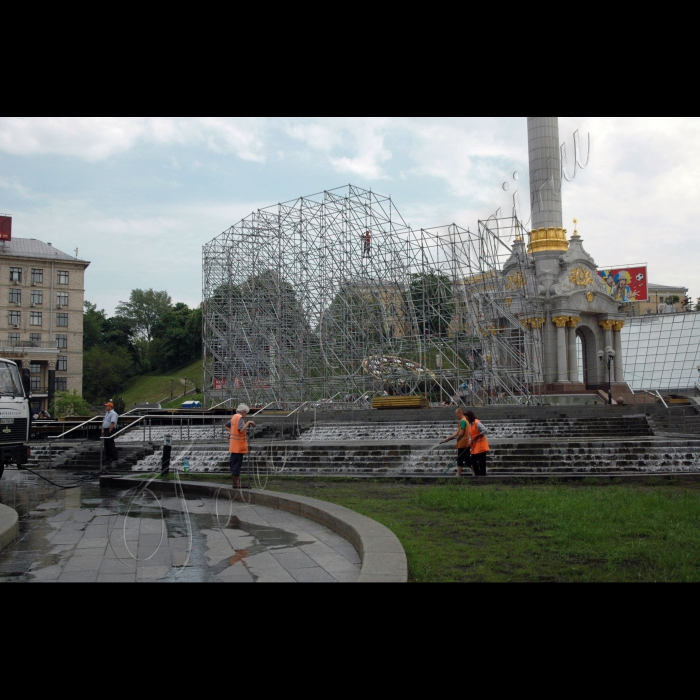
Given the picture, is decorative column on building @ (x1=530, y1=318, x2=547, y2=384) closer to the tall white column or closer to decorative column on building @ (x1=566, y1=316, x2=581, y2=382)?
decorative column on building @ (x1=566, y1=316, x2=581, y2=382)

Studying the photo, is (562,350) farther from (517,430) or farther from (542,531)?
(542,531)

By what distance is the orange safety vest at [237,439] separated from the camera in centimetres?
1238

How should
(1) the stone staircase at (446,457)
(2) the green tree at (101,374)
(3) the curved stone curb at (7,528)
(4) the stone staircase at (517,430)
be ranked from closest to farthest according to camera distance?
(3) the curved stone curb at (7,528), (1) the stone staircase at (446,457), (4) the stone staircase at (517,430), (2) the green tree at (101,374)

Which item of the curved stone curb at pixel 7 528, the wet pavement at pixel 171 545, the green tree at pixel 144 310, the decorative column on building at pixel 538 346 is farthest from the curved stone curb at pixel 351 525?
the green tree at pixel 144 310

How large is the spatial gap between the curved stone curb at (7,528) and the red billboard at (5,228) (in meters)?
59.8

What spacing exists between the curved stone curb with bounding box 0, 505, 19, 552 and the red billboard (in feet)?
196

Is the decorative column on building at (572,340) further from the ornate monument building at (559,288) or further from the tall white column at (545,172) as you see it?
the tall white column at (545,172)

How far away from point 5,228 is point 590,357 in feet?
165

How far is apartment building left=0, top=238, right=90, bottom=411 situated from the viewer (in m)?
62.4

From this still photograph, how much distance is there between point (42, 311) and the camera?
212 feet
